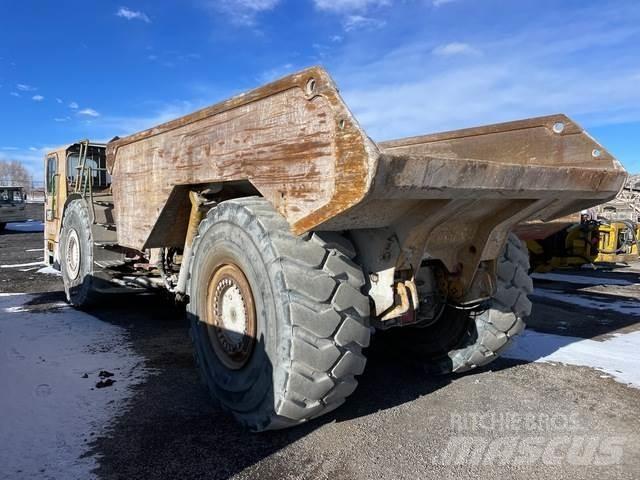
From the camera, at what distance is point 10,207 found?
22906 millimetres

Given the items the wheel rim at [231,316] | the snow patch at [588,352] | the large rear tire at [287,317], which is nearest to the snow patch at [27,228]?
the wheel rim at [231,316]

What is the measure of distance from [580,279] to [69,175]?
962cm

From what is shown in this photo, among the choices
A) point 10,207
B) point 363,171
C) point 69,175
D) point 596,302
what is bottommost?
point 596,302

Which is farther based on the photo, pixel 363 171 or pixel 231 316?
pixel 231 316

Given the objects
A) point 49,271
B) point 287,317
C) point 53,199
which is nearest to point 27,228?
point 49,271

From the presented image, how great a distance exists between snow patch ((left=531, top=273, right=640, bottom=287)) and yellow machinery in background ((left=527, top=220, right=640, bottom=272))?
0.43 metres

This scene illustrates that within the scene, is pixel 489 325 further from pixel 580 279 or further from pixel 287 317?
pixel 580 279

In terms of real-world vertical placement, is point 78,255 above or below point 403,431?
above

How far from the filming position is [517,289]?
3734 millimetres

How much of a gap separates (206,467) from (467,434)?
158 centimetres

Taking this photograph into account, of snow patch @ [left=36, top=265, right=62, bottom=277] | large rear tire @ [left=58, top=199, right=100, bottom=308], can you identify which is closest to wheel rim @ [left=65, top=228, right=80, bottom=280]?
large rear tire @ [left=58, top=199, right=100, bottom=308]

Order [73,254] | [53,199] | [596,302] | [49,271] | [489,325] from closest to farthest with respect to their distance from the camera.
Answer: [489,325], [73,254], [596,302], [53,199], [49,271]

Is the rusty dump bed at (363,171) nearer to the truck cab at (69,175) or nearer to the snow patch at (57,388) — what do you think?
the snow patch at (57,388)

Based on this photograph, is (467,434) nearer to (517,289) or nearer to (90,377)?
(517,289)
